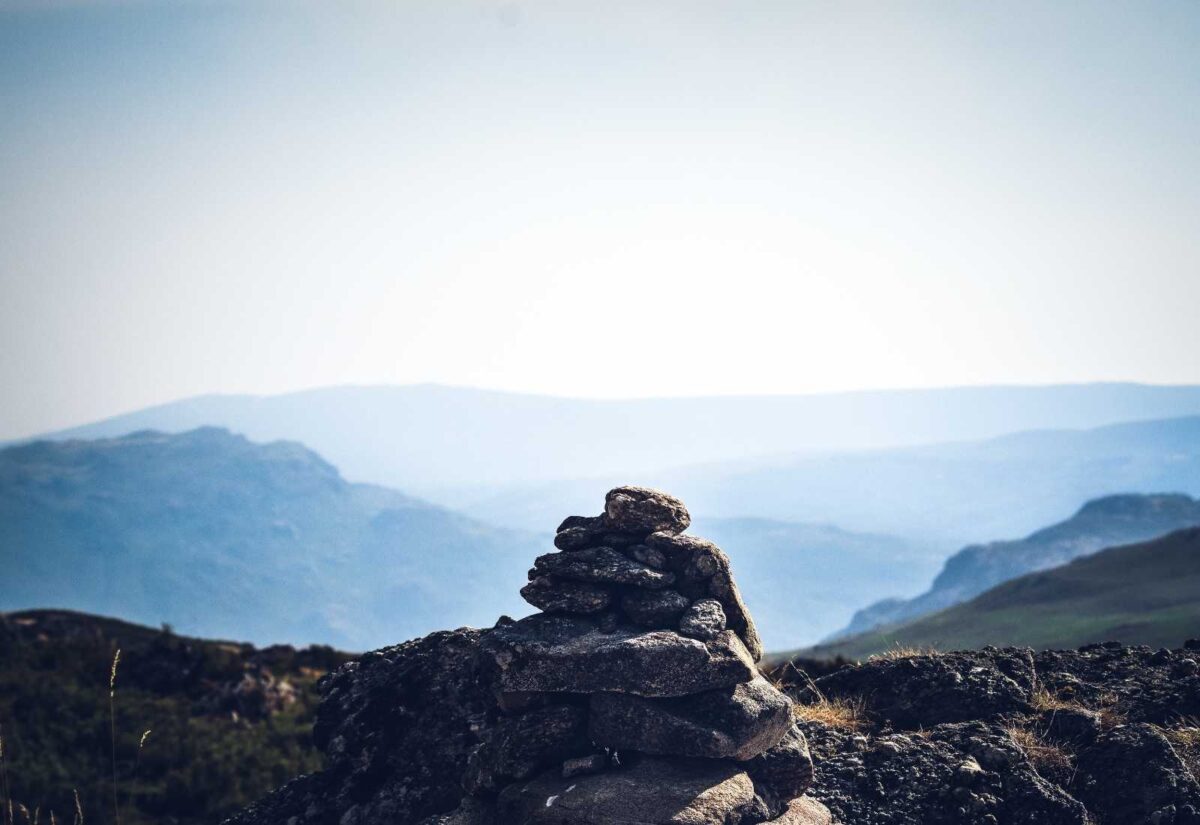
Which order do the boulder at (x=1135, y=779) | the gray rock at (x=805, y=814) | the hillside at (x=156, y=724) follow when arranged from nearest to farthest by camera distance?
the gray rock at (x=805, y=814)
the boulder at (x=1135, y=779)
the hillside at (x=156, y=724)

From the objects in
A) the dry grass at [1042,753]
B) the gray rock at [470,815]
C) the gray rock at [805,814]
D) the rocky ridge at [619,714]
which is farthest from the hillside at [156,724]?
the dry grass at [1042,753]

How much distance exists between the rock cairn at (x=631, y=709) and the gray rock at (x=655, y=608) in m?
0.01

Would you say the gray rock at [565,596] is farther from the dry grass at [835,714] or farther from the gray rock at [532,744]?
the dry grass at [835,714]

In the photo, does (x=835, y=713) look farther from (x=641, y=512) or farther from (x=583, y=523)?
(x=583, y=523)

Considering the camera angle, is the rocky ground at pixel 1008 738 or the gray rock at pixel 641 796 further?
the rocky ground at pixel 1008 738

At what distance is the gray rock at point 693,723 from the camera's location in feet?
34.7

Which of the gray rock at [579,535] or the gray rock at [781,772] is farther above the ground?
the gray rock at [579,535]

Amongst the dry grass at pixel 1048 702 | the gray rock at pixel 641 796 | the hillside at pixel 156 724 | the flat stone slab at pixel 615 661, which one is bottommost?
the hillside at pixel 156 724

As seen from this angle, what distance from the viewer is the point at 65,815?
25750mm

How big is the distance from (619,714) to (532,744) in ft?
3.67

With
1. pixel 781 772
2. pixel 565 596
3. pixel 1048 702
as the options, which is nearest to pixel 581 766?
pixel 565 596

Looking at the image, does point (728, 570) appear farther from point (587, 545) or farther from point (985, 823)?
point (985, 823)

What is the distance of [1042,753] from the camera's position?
12188 mm

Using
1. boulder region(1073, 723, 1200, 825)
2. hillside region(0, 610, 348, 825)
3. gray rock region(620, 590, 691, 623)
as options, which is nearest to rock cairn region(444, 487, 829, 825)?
gray rock region(620, 590, 691, 623)
